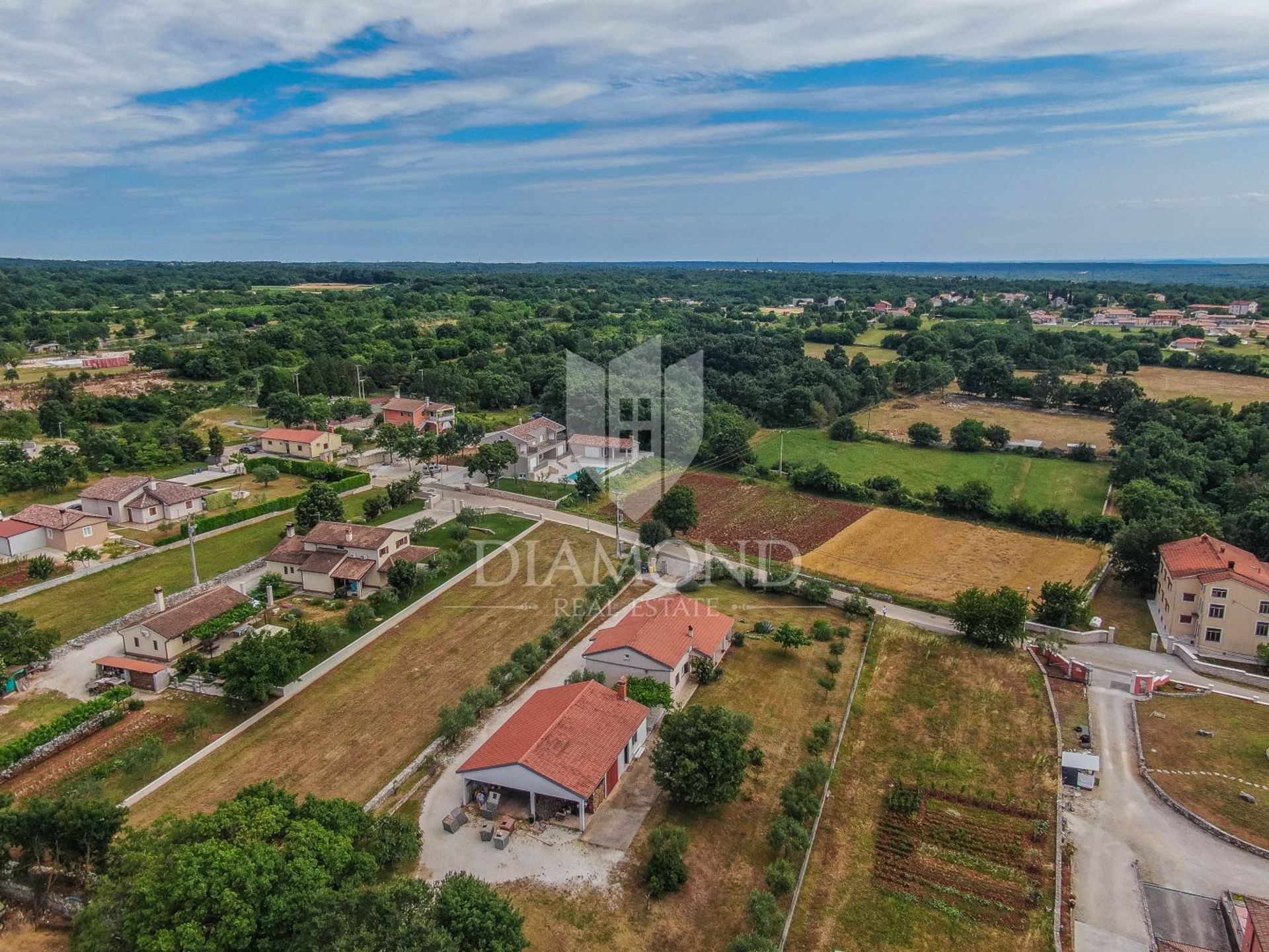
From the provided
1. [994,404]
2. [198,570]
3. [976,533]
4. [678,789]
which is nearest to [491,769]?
[678,789]

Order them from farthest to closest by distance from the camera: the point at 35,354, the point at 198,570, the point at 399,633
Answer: the point at 35,354 → the point at 198,570 → the point at 399,633

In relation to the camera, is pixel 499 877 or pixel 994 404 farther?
pixel 994 404

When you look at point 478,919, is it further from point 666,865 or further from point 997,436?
point 997,436

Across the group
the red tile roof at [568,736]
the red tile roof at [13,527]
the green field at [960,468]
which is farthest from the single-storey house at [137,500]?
the green field at [960,468]

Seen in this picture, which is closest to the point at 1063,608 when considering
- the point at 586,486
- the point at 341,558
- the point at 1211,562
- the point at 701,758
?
the point at 1211,562

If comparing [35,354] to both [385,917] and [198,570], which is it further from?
[385,917]

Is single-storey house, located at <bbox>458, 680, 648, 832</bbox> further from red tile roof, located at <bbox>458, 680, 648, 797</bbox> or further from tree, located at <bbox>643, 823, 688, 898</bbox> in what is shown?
tree, located at <bbox>643, 823, 688, 898</bbox>
